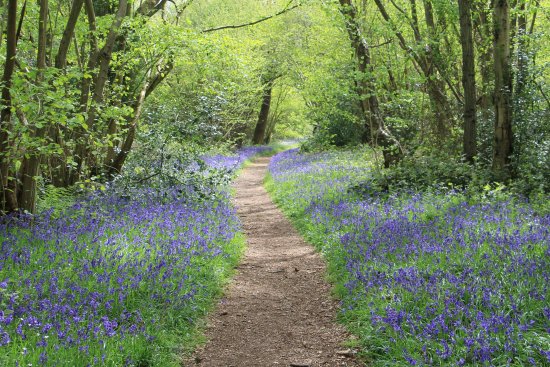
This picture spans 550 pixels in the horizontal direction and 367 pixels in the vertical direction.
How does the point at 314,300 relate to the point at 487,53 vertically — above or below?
below

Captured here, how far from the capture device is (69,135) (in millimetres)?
10812

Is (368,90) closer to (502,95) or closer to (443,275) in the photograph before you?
(502,95)

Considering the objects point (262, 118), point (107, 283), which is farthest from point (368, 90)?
point (262, 118)

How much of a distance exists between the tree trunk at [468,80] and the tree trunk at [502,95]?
0.95 metres

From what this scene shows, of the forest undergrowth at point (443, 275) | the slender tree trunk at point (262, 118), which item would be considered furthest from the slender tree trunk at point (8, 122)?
the slender tree trunk at point (262, 118)

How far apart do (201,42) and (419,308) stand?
8.10 meters

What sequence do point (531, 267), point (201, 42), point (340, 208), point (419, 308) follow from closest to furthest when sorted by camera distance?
point (419, 308) < point (531, 267) < point (340, 208) < point (201, 42)

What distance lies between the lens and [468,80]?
474 inches

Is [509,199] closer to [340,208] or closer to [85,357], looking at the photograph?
[340,208]

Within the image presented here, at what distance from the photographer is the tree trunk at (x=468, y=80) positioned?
11.8 metres

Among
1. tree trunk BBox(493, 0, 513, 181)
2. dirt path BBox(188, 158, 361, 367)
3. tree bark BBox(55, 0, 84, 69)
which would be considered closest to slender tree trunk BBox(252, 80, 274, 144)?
tree trunk BBox(493, 0, 513, 181)

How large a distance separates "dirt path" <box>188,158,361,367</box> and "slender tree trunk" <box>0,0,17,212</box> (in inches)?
147

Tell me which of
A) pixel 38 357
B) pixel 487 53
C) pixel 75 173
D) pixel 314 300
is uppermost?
pixel 487 53

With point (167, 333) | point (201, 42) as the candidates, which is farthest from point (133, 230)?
point (201, 42)
